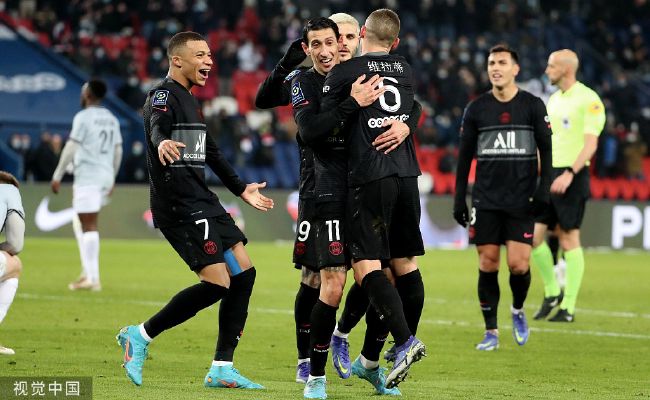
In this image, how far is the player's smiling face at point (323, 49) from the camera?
6859mm

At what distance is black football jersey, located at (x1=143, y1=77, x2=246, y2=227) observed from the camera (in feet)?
22.8

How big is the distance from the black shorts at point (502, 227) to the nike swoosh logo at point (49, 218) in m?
13.1

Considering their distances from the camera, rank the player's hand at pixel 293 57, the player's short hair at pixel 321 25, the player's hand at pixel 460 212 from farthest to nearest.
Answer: the player's hand at pixel 460 212 < the player's hand at pixel 293 57 < the player's short hair at pixel 321 25

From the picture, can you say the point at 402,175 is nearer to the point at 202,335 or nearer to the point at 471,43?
the point at 202,335

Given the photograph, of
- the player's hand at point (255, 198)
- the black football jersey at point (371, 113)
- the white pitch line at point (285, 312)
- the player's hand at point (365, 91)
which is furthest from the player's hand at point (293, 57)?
the white pitch line at point (285, 312)

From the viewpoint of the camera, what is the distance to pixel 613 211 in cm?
2259

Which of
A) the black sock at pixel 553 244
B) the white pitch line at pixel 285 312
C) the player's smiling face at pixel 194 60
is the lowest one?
the white pitch line at pixel 285 312

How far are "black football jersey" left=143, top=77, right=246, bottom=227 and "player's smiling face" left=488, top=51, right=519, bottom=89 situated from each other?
320cm

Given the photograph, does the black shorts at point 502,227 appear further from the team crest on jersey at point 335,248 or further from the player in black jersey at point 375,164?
the team crest on jersey at point 335,248

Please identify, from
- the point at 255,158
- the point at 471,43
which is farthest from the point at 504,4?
the point at 255,158

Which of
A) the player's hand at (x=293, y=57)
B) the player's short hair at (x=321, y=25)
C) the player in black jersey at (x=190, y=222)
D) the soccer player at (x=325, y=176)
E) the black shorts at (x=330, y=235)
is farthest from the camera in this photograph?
the player's hand at (x=293, y=57)

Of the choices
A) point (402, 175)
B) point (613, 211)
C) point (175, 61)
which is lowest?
point (613, 211)

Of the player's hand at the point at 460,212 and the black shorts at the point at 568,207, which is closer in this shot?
the player's hand at the point at 460,212

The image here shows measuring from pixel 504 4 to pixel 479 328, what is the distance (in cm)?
2248
